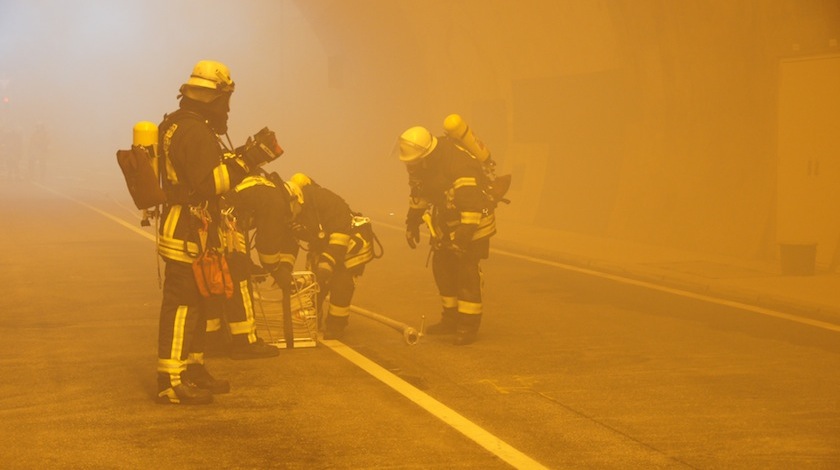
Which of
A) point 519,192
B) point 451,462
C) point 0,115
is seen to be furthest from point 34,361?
point 0,115

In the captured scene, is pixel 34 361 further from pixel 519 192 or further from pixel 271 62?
pixel 271 62

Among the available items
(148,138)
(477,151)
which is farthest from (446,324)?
(148,138)

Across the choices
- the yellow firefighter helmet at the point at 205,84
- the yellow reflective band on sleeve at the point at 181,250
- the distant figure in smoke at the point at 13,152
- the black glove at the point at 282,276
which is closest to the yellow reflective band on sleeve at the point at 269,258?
the black glove at the point at 282,276

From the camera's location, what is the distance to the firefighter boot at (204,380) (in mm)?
9070

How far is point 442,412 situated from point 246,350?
93.7 inches

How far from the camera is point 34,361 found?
1037 cm

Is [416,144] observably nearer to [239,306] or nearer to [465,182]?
[465,182]

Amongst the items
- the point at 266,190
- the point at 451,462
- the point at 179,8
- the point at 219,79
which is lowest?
the point at 451,462

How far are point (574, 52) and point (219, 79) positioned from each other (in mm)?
14787

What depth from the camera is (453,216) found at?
1120 centimetres

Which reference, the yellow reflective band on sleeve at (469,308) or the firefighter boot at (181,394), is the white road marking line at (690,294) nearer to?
the yellow reflective band on sleeve at (469,308)

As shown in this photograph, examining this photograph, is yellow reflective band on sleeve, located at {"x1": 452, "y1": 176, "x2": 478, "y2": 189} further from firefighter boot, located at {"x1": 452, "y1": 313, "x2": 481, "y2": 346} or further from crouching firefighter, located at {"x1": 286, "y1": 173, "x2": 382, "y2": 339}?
firefighter boot, located at {"x1": 452, "y1": 313, "x2": 481, "y2": 346}

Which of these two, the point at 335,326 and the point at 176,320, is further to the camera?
the point at 335,326

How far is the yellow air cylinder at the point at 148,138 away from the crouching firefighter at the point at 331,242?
2286mm
